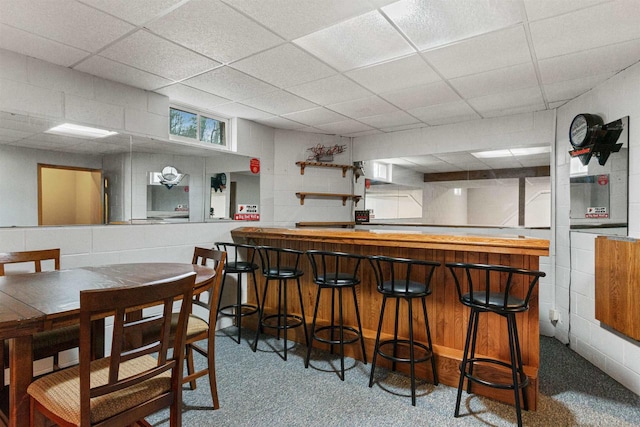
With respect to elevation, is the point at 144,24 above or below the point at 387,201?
above

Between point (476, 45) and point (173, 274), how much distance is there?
270 cm

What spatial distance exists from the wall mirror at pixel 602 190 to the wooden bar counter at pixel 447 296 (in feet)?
3.94

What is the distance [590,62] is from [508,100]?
96 cm

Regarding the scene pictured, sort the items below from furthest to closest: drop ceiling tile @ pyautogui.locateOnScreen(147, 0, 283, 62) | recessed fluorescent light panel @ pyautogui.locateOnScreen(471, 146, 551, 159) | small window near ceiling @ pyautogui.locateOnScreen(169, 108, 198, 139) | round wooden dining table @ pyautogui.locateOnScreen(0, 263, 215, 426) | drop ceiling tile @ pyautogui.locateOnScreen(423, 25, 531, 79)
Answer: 1. recessed fluorescent light panel @ pyautogui.locateOnScreen(471, 146, 551, 159)
2. small window near ceiling @ pyautogui.locateOnScreen(169, 108, 198, 139)
3. drop ceiling tile @ pyautogui.locateOnScreen(423, 25, 531, 79)
4. drop ceiling tile @ pyautogui.locateOnScreen(147, 0, 283, 62)
5. round wooden dining table @ pyautogui.locateOnScreen(0, 263, 215, 426)

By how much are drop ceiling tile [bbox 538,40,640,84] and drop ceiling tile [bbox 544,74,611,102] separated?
102 millimetres

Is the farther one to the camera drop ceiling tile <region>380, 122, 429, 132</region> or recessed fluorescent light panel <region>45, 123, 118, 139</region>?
drop ceiling tile <region>380, 122, 429, 132</region>

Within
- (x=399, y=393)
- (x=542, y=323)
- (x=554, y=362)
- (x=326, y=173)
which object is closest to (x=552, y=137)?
(x=542, y=323)

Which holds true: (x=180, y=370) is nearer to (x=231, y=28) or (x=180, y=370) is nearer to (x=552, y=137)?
(x=231, y=28)

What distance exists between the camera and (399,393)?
8.73 feet

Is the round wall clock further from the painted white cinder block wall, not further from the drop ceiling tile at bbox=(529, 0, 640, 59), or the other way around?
the drop ceiling tile at bbox=(529, 0, 640, 59)

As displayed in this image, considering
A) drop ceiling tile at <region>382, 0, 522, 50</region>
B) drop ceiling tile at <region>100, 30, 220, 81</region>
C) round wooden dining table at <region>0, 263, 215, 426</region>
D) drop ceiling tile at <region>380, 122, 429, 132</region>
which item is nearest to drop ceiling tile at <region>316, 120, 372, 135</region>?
drop ceiling tile at <region>380, 122, 429, 132</region>

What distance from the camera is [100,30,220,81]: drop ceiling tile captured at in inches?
98.7

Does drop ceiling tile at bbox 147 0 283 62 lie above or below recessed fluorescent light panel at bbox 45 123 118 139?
above

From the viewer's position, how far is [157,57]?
9.05ft
